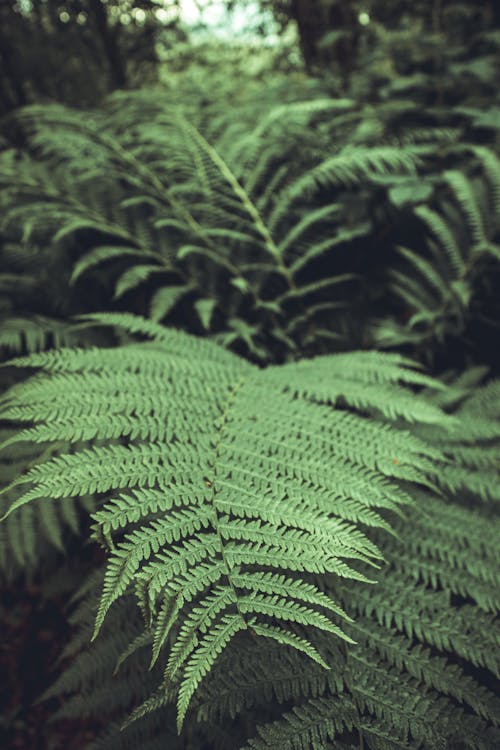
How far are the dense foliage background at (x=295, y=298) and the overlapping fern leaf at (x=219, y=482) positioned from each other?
0.06 meters

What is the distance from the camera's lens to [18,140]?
116 inches

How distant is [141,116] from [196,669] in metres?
2.46

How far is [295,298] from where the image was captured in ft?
6.63

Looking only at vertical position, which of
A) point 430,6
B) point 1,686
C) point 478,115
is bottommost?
point 1,686

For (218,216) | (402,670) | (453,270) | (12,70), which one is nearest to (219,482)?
(402,670)

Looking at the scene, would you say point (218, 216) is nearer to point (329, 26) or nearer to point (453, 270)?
point (453, 270)

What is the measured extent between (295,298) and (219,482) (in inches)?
50.0

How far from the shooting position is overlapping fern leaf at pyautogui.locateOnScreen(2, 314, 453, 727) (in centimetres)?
76

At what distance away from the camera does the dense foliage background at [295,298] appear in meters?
0.95

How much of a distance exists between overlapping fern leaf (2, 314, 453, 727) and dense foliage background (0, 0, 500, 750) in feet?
0.18

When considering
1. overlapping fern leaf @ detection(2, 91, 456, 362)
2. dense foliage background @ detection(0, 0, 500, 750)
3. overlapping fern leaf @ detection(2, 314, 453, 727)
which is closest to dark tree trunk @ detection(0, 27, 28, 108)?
dense foliage background @ detection(0, 0, 500, 750)

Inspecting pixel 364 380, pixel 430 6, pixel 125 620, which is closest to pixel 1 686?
pixel 125 620

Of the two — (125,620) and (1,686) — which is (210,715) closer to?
(125,620)

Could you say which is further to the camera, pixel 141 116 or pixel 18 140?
pixel 18 140
